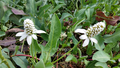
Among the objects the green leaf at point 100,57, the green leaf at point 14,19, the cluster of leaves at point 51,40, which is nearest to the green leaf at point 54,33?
the cluster of leaves at point 51,40

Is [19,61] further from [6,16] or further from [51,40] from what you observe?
[6,16]

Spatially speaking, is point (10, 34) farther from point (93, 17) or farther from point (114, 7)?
point (114, 7)

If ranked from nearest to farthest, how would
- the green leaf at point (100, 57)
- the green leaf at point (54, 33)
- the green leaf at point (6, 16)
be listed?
the green leaf at point (54, 33), the green leaf at point (100, 57), the green leaf at point (6, 16)

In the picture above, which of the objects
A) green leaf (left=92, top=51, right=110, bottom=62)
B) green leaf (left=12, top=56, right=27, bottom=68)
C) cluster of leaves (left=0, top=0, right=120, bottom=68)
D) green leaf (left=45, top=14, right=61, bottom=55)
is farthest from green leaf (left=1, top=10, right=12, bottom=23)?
green leaf (left=92, top=51, right=110, bottom=62)

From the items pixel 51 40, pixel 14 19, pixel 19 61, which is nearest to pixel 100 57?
pixel 51 40

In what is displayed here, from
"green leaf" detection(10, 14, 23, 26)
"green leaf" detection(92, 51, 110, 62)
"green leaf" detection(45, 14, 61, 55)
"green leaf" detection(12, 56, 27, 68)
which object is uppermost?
"green leaf" detection(10, 14, 23, 26)

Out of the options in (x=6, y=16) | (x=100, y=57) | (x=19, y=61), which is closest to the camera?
(x=19, y=61)

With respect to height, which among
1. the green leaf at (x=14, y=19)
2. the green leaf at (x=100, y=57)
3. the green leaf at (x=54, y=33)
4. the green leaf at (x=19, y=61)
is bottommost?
the green leaf at (x=100, y=57)

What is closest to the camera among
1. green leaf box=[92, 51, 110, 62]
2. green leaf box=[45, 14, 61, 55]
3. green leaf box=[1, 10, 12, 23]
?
green leaf box=[45, 14, 61, 55]

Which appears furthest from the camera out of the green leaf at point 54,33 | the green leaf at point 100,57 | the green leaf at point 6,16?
the green leaf at point 6,16

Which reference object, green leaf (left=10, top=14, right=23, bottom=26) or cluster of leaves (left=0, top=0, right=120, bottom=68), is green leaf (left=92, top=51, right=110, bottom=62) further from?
green leaf (left=10, top=14, right=23, bottom=26)

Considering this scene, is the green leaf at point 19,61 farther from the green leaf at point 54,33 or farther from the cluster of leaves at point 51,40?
Result: the green leaf at point 54,33

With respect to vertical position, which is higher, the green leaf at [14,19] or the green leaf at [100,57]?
the green leaf at [14,19]
